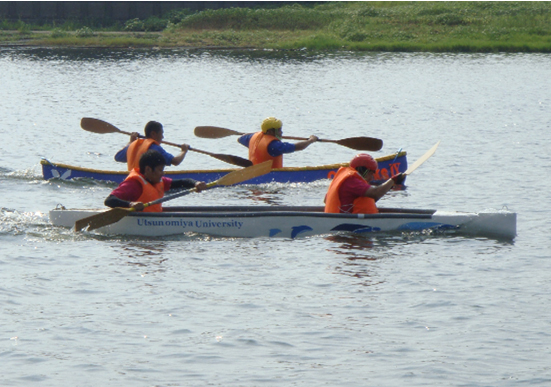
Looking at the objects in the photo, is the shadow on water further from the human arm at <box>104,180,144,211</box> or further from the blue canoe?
the human arm at <box>104,180,144,211</box>

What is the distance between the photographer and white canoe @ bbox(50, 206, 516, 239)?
12.6m

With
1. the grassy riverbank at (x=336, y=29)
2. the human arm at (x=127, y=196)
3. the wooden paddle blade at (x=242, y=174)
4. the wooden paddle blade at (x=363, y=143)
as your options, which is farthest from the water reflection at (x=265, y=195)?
the grassy riverbank at (x=336, y=29)

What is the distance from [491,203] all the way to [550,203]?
1081 millimetres

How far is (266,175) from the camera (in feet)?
55.5

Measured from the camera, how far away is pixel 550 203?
1612 cm

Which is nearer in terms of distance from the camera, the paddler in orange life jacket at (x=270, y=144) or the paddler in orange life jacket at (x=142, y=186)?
the paddler in orange life jacket at (x=142, y=186)

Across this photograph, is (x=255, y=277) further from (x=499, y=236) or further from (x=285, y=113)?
(x=285, y=113)

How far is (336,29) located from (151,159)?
44369 millimetres

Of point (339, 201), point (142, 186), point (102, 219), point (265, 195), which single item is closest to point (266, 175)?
point (265, 195)

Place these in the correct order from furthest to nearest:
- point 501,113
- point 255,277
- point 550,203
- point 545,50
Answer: point 545,50 < point 501,113 < point 550,203 < point 255,277

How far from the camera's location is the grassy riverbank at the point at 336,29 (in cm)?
4997

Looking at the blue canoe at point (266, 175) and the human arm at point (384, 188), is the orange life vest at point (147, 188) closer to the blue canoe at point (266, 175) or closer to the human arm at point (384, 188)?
the human arm at point (384, 188)

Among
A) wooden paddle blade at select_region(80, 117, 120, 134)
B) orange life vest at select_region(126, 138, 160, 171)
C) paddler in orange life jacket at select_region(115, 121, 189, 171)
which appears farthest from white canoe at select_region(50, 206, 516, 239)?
wooden paddle blade at select_region(80, 117, 120, 134)

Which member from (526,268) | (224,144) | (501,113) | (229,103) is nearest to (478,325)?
(526,268)
